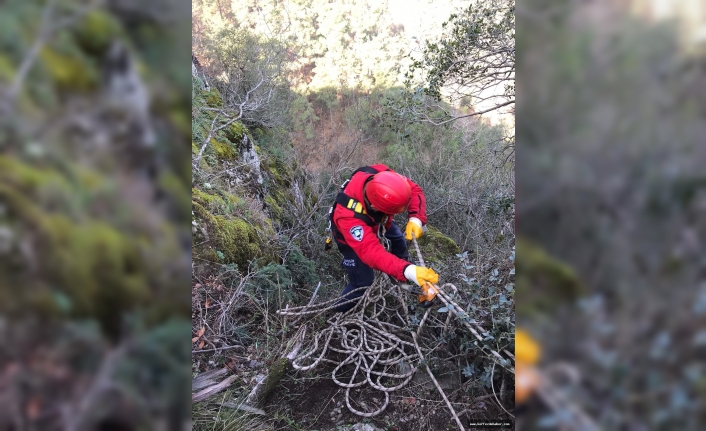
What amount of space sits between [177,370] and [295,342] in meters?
2.55

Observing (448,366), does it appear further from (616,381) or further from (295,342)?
(616,381)

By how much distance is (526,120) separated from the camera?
62 centimetres

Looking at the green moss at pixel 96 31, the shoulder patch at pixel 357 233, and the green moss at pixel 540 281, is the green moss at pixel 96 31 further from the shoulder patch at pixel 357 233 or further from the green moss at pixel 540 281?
the shoulder patch at pixel 357 233

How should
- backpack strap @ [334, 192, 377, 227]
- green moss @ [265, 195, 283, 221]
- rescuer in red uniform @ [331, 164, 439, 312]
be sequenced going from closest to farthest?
rescuer in red uniform @ [331, 164, 439, 312], backpack strap @ [334, 192, 377, 227], green moss @ [265, 195, 283, 221]

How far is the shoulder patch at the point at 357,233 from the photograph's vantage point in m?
2.94

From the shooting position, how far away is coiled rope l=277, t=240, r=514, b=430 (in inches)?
102

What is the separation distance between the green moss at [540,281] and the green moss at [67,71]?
68 cm

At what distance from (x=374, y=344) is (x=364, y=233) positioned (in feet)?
2.81

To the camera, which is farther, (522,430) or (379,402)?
(379,402)

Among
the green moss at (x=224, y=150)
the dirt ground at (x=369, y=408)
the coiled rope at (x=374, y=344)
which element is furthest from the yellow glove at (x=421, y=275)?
the green moss at (x=224, y=150)

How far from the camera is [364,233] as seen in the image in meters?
2.94

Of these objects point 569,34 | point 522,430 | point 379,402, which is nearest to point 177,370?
point 522,430

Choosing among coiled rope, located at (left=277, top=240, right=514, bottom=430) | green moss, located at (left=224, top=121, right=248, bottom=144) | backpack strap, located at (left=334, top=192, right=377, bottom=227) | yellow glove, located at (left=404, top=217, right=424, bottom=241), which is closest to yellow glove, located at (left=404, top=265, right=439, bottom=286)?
coiled rope, located at (left=277, top=240, right=514, bottom=430)

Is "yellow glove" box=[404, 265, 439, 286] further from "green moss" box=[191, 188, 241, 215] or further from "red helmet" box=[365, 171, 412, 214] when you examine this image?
"green moss" box=[191, 188, 241, 215]
